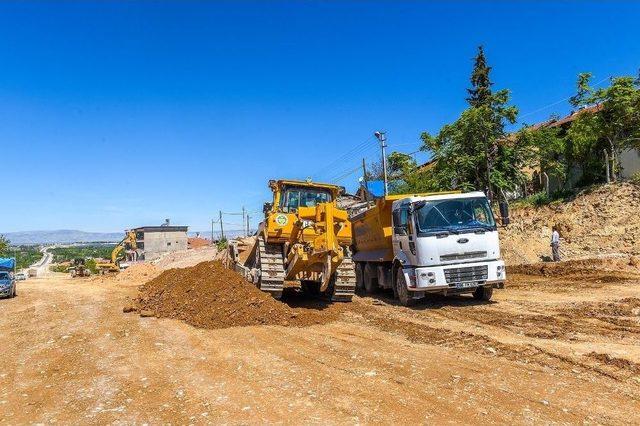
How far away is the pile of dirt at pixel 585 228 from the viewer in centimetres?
2278

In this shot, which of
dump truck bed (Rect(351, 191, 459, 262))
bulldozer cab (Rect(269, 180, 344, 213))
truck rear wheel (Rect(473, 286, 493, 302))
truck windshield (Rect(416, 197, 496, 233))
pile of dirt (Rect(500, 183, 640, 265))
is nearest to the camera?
truck windshield (Rect(416, 197, 496, 233))

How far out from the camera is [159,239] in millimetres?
108812

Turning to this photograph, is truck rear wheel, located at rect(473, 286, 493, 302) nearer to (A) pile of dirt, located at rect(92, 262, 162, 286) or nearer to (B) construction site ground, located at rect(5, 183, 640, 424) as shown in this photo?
(B) construction site ground, located at rect(5, 183, 640, 424)

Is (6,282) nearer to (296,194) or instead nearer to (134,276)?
(134,276)

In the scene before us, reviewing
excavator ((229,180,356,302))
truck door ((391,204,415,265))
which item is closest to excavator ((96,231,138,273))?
excavator ((229,180,356,302))

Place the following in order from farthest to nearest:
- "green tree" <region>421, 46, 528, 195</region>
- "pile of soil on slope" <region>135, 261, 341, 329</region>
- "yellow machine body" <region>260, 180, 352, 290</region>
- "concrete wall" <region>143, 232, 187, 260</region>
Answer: "concrete wall" <region>143, 232, 187, 260</region>
"green tree" <region>421, 46, 528, 195</region>
"yellow machine body" <region>260, 180, 352, 290</region>
"pile of soil on slope" <region>135, 261, 341, 329</region>

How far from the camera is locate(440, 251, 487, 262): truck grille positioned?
493 inches

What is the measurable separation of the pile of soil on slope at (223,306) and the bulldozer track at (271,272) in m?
0.37

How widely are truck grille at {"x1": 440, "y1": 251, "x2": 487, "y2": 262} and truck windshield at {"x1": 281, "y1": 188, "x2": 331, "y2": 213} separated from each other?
3.73 m

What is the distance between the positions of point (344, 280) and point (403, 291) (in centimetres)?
163

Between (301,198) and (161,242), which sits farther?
(161,242)

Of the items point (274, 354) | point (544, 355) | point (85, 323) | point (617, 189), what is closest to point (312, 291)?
point (85, 323)

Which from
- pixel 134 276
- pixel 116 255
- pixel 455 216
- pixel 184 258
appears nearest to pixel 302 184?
A: pixel 455 216

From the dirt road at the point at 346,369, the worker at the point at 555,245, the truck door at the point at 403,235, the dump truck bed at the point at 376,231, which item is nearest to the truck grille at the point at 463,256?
the truck door at the point at 403,235
